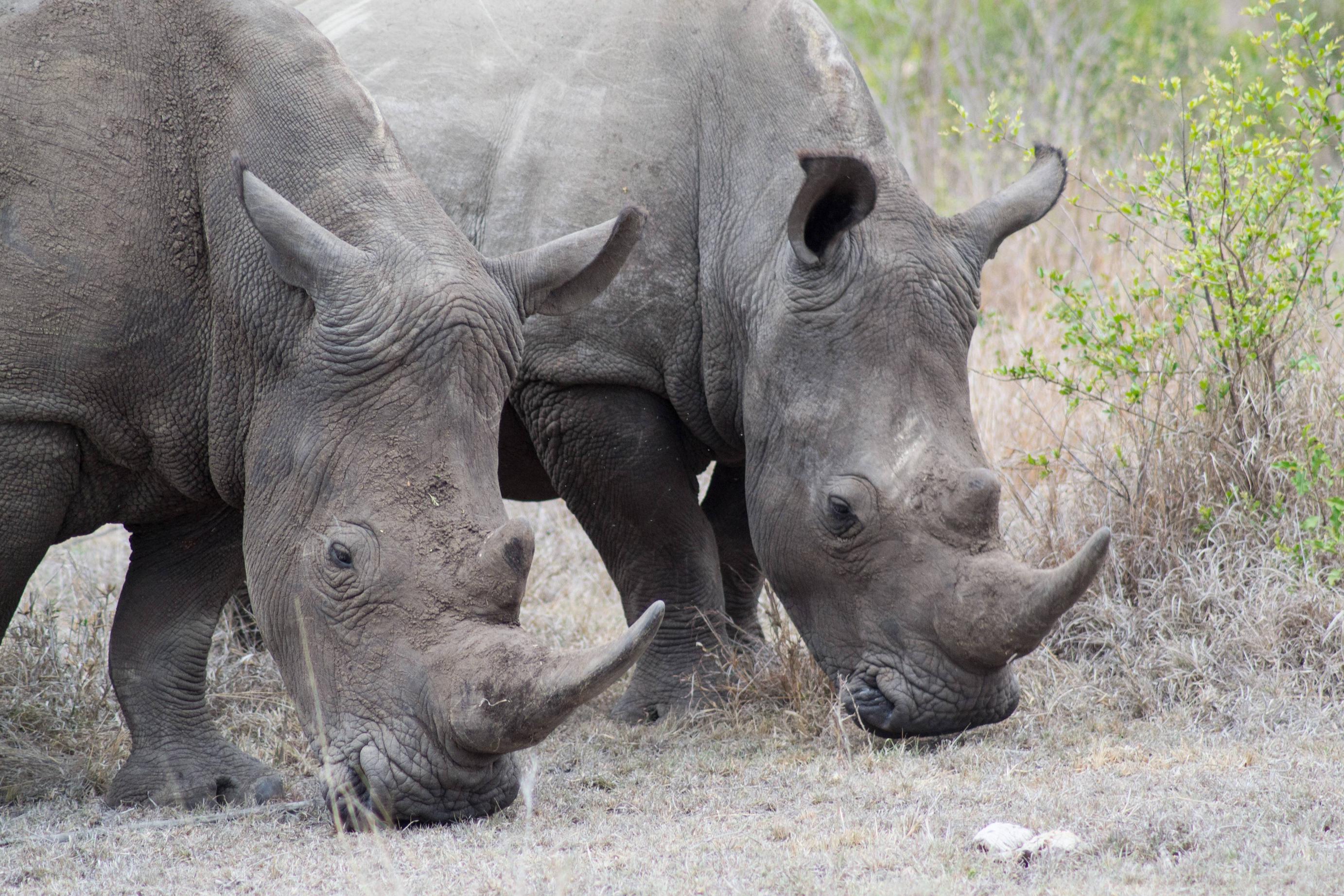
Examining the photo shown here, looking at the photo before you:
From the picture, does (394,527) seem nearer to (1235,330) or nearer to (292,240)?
(292,240)

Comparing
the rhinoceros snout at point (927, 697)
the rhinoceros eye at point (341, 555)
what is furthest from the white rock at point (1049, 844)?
the rhinoceros eye at point (341, 555)

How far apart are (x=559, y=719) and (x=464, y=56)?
9.77ft

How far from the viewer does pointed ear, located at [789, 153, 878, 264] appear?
5.24m

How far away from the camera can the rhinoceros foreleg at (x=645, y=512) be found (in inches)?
235

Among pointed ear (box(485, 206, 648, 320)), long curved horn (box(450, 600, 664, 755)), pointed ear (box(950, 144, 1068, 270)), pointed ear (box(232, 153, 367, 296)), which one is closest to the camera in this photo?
long curved horn (box(450, 600, 664, 755))

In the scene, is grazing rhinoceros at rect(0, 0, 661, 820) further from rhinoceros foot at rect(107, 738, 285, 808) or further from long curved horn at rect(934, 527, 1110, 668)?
long curved horn at rect(934, 527, 1110, 668)

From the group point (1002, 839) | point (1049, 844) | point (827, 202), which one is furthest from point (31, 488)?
point (1049, 844)

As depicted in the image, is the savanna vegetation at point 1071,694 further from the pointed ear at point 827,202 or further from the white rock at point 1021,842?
the pointed ear at point 827,202

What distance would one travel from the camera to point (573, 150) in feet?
19.7

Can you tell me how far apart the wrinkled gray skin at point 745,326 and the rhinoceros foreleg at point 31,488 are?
5.38 feet

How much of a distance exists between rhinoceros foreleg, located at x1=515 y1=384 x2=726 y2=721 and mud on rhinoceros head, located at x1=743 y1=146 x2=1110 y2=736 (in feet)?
1.48

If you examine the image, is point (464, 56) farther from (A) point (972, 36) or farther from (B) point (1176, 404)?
(A) point (972, 36)

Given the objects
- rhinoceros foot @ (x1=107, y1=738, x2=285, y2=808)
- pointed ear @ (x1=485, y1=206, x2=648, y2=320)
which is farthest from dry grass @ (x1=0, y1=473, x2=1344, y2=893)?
pointed ear @ (x1=485, y1=206, x2=648, y2=320)

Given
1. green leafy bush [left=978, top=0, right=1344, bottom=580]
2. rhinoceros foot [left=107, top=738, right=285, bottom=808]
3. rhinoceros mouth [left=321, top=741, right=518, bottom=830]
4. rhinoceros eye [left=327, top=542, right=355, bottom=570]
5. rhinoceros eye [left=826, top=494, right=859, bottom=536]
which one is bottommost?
rhinoceros foot [left=107, top=738, right=285, bottom=808]
